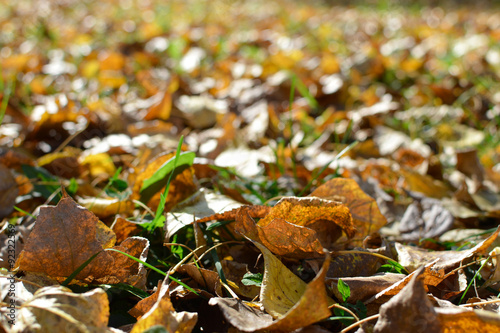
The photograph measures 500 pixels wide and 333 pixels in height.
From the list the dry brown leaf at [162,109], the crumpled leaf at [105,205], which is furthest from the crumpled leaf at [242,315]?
the dry brown leaf at [162,109]

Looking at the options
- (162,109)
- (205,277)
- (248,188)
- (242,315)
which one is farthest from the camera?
(162,109)

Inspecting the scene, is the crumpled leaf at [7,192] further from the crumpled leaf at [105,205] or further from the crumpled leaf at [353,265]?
the crumpled leaf at [353,265]

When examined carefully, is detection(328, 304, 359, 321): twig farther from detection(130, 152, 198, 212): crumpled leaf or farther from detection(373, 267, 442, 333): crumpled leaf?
detection(130, 152, 198, 212): crumpled leaf

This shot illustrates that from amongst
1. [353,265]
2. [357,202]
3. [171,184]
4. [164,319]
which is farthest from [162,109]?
[164,319]

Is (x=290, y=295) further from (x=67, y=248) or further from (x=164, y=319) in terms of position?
(x=67, y=248)

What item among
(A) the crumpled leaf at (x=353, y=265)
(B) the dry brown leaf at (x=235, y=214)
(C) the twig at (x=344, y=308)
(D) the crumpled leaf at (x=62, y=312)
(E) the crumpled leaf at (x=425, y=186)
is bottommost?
(E) the crumpled leaf at (x=425, y=186)

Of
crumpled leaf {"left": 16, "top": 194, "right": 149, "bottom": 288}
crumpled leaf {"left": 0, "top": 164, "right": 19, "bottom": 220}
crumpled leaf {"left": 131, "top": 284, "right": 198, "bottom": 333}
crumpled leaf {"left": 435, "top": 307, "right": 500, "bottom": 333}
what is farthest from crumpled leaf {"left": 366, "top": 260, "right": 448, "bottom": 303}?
crumpled leaf {"left": 0, "top": 164, "right": 19, "bottom": 220}

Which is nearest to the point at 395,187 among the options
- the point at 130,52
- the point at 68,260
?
the point at 68,260
